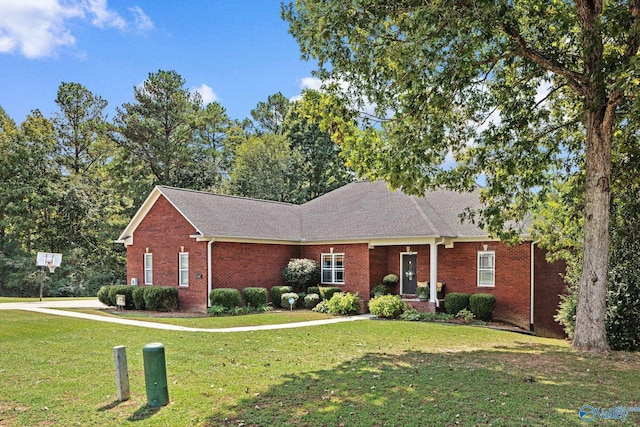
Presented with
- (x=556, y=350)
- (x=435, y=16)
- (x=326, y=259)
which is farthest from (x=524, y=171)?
(x=326, y=259)

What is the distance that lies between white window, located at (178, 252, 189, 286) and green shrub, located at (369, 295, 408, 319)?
28.4ft

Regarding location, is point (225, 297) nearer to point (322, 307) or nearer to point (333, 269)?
point (322, 307)

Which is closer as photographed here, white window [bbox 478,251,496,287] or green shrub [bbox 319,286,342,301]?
white window [bbox 478,251,496,287]

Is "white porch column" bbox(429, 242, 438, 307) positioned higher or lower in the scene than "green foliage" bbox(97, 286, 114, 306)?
higher

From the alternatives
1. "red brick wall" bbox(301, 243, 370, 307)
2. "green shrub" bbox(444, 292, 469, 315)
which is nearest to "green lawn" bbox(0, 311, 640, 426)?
"green shrub" bbox(444, 292, 469, 315)

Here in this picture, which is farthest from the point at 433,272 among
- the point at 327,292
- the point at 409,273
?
the point at 327,292

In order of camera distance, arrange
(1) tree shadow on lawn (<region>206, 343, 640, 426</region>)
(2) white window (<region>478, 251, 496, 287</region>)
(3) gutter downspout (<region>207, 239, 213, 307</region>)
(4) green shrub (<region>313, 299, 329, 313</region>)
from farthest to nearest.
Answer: (4) green shrub (<region>313, 299, 329, 313</region>)
(3) gutter downspout (<region>207, 239, 213, 307</region>)
(2) white window (<region>478, 251, 496, 287</region>)
(1) tree shadow on lawn (<region>206, 343, 640, 426</region>)

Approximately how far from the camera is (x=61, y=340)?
42.3 ft

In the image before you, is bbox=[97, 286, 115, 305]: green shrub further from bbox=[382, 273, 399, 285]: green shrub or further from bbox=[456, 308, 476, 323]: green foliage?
bbox=[456, 308, 476, 323]: green foliage

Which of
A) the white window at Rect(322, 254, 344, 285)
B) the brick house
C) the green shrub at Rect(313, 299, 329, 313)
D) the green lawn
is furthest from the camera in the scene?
the white window at Rect(322, 254, 344, 285)

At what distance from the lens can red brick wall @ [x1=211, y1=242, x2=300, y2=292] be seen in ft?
70.6

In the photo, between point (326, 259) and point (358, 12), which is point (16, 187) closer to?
point (326, 259)

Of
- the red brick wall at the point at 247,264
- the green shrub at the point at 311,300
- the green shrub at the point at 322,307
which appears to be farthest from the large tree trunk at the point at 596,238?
the red brick wall at the point at 247,264

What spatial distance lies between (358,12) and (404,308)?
1247 cm
